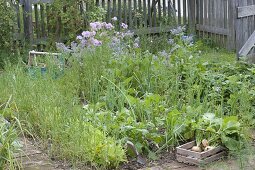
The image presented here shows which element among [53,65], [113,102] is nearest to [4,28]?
[53,65]

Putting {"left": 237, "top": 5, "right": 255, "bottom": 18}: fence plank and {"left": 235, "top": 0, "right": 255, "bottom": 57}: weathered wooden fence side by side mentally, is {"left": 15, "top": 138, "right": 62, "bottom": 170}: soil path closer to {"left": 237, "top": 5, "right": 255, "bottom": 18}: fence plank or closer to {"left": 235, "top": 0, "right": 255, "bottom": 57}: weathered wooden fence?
{"left": 235, "top": 0, "right": 255, "bottom": 57}: weathered wooden fence

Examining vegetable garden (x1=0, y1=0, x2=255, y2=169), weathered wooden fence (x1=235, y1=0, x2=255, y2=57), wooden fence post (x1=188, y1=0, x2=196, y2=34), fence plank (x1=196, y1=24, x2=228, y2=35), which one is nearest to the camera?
vegetable garden (x1=0, y1=0, x2=255, y2=169)

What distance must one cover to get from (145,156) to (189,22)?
7905mm

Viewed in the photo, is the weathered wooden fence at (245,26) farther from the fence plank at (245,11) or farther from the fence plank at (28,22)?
the fence plank at (28,22)

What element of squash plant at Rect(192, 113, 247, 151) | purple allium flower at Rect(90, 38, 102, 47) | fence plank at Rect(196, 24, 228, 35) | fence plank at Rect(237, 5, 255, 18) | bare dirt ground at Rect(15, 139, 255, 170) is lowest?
bare dirt ground at Rect(15, 139, 255, 170)

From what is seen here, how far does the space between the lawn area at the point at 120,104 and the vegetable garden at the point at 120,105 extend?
0.4 inches

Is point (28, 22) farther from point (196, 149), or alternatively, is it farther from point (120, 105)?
point (196, 149)

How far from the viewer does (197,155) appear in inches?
190

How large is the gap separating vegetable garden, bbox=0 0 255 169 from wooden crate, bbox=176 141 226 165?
12cm

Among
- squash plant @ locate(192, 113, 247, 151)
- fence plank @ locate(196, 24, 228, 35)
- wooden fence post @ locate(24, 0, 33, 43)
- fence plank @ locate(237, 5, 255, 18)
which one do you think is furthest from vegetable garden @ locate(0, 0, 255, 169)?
fence plank @ locate(196, 24, 228, 35)

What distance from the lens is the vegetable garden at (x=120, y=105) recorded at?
4.82 metres

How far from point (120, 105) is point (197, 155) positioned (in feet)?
4.30

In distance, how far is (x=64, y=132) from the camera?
4.85 metres

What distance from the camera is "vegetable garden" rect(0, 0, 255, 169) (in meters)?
4.82
